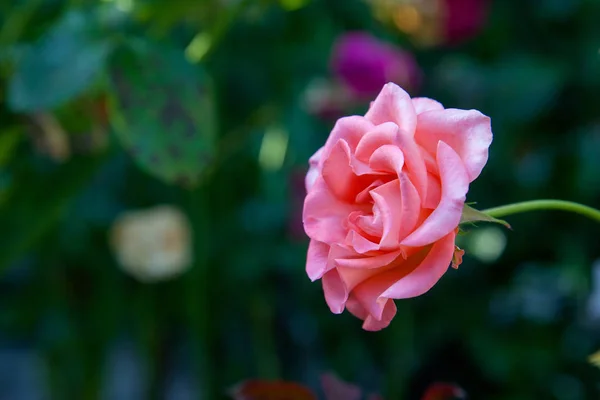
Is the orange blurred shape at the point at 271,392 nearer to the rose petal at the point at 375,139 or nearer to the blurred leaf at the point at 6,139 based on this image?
the rose petal at the point at 375,139

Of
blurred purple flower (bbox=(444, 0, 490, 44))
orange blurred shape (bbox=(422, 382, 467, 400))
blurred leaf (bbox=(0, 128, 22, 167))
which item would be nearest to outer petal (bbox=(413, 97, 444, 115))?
orange blurred shape (bbox=(422, 382, 467, 400))

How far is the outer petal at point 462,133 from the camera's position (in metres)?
0.25

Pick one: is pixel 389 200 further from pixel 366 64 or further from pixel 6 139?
pixel 366 64

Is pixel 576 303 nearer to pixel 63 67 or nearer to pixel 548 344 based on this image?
pixel 548 344

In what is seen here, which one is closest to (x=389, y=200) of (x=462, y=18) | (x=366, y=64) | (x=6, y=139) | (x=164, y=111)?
(x=164, y=111)

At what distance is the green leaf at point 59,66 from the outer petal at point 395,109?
0.73ft

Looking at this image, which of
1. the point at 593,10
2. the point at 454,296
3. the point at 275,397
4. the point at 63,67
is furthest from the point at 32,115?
the point at 593,10

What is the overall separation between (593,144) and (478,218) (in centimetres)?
73

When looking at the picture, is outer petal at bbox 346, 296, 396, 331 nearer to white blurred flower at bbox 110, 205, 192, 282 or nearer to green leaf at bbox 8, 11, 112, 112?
green leaf at bbox 8, 11, 112, 112

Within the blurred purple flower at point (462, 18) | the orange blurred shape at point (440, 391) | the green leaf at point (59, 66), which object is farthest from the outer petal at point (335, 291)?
the blurred purple flower at point (462, 18)

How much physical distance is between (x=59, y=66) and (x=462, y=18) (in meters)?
0.60

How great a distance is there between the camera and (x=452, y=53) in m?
1.03

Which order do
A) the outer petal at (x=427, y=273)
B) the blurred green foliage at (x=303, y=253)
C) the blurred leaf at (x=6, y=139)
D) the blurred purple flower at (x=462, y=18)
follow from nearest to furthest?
the outer petal at (x=427, y=273) < the blurred leaf at (x=6, y=139) < the blurred green foliage at (x=303, y=253) < the blurred purple flower at (x=462, y=18)

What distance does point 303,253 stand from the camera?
35.4 inches
